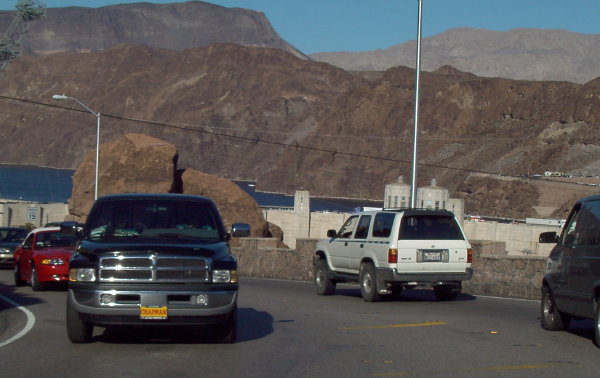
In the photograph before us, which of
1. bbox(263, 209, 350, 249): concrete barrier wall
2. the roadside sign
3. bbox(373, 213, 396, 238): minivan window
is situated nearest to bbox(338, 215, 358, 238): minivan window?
bbox(373, 213, 396, 238): minivan window

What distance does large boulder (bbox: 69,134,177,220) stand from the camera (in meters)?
54.1

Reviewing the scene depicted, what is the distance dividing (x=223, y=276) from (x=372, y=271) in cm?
725

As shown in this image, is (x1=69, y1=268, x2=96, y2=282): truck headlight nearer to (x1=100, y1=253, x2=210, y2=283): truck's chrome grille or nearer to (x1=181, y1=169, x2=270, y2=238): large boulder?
(x1=100, y1=253, x2=210, y2=283): truck's chrome grille

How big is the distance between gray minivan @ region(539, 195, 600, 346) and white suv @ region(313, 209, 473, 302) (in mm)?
4109

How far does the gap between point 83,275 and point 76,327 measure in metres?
0.80

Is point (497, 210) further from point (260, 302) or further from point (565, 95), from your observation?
point (260, 302)

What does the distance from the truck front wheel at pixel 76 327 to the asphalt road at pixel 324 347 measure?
0.18 meters

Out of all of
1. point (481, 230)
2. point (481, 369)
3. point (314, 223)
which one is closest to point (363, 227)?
point (481, 369)

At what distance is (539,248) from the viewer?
55.5m

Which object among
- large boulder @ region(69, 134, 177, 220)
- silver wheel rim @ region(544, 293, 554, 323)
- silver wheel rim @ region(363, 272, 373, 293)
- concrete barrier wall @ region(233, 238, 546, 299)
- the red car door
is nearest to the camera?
silver wheel rim @ region(544, 293, 554, 323)

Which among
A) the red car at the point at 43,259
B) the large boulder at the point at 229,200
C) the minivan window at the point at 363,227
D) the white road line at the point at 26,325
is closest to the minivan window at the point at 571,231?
the minivan window at the point at 363,227

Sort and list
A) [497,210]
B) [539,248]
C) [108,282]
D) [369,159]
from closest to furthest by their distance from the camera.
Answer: [108,282], [539,248], [497,210], [369,159]

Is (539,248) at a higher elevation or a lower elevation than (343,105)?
lower

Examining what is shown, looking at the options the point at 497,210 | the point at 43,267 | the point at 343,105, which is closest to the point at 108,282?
the point at 43,267
